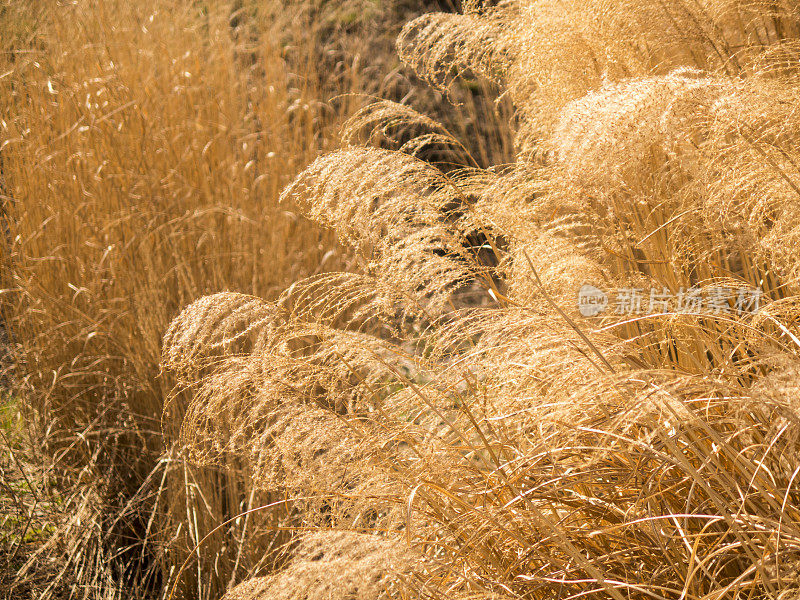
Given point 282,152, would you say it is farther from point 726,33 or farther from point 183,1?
point 726,33

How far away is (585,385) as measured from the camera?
114 cm

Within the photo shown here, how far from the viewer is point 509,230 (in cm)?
204

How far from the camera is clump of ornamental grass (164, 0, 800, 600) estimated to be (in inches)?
44.7

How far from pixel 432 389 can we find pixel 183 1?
351 cm
